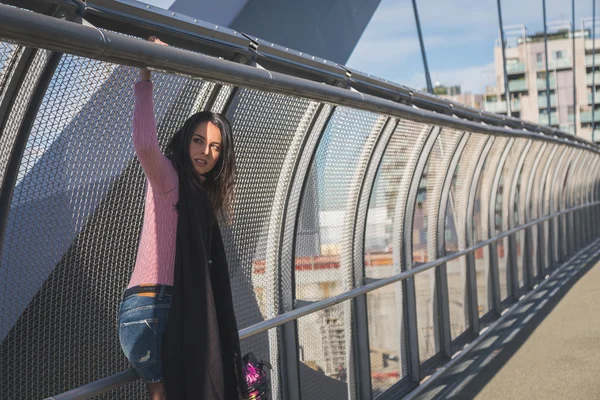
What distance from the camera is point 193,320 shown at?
2.59 meters

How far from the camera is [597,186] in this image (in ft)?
66.6

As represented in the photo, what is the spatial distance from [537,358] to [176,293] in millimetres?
4935

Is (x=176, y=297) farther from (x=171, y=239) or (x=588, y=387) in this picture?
(x=588, y=387)

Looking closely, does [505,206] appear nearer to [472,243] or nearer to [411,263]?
[472,243]

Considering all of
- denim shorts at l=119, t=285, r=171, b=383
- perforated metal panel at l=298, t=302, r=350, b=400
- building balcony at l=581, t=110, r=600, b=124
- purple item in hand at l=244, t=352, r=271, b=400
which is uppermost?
building balcony at l=581, t=110, r=600, b=124

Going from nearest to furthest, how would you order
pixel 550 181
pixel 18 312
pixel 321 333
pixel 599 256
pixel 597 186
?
pixel 18 312, pixel 321 333, pixel 550 181, pixel 599 256, pixel 597 186

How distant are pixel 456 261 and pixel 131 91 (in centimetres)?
474

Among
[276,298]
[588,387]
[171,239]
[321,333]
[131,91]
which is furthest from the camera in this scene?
[588,387]

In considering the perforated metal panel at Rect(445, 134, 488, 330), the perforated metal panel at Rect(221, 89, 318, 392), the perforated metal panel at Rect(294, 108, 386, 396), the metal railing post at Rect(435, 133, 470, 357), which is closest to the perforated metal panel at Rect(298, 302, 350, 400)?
the perforated metal panel at Rect(294, 108, 386, 396)

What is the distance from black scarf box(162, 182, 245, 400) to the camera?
2580mm

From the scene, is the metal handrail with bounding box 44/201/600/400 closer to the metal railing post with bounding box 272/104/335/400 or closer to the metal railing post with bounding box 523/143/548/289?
the metal railing post with bounding box 272/104/335/400

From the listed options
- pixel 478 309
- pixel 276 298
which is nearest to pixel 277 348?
pixel 276 298

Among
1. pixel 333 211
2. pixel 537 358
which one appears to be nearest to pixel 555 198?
pixel 537 358

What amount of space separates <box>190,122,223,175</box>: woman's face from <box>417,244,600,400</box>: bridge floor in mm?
3387
